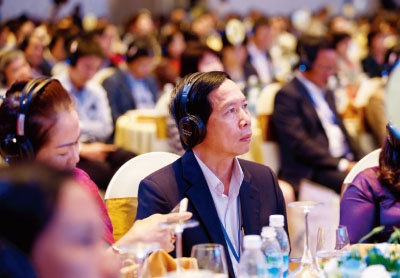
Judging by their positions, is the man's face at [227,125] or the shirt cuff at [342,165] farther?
the shirt cuff at [342,165]

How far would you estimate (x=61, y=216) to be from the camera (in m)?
0.91

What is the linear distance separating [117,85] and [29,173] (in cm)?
493

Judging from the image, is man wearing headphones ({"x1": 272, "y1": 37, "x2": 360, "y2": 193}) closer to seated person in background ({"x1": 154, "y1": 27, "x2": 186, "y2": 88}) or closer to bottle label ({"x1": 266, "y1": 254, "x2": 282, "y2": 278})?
bottle label ({"x1": 266, "y1": 254, "x2": 282, "y2": 278})

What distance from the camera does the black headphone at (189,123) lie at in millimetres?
2150

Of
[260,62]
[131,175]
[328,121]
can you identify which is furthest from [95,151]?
[260,62]

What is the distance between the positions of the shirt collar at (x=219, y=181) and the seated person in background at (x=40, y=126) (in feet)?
1.37

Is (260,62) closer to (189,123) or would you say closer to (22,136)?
(189,123)

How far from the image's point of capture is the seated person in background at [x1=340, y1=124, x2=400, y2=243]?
230cm

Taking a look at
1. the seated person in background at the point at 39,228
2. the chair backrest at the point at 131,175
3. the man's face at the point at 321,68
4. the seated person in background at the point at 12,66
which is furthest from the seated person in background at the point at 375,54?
the seated person in background at the point at 39,228

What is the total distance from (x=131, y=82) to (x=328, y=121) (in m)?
2.16

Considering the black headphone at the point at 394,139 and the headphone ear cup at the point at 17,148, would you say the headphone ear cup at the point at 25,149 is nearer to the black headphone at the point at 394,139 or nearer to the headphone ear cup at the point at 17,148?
the headphone ear cup at the point at 17,148

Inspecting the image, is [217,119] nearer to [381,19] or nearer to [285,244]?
[285,244]

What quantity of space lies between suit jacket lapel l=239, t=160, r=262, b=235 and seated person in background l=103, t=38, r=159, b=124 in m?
3.62

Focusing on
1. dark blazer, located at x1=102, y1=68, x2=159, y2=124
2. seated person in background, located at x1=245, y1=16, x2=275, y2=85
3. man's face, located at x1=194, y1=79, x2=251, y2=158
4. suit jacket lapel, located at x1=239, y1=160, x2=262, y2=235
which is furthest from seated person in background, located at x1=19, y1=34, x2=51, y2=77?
suit jacket lapel, located at x1=239, y1=160, x2=262, y2=235
